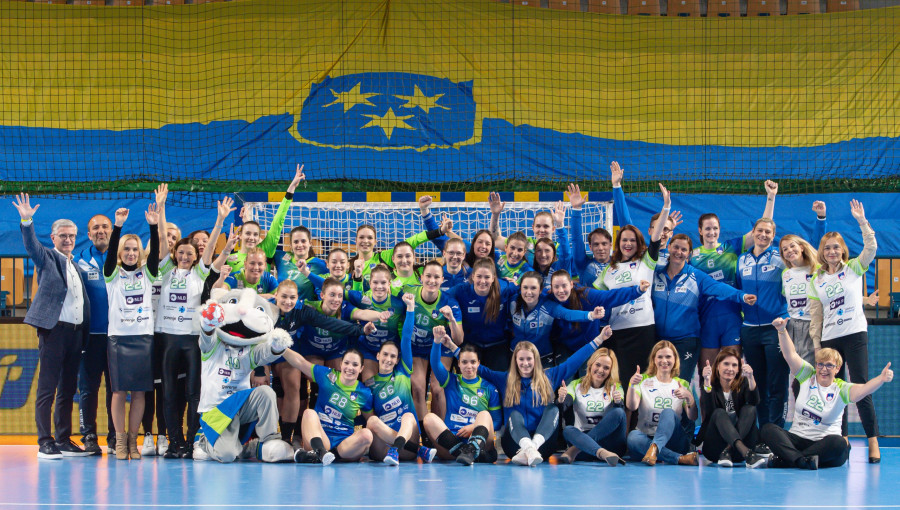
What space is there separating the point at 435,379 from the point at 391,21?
8.42 meters


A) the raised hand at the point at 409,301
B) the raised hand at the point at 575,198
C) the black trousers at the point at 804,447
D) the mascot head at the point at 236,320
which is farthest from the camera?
the raised hand at the point at 575,198

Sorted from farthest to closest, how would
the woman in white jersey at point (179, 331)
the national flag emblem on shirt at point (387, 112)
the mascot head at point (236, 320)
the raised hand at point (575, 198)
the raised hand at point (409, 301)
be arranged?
the national flag emblem on shirt at point (387, 112) → the raised hand at point (575, 198) → the woman in white jersey at point (179, 331) → the raised hand at point (409, 301) → the mascot head at point (236, 320)

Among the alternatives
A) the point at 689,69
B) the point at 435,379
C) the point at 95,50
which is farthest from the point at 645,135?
the point at 95,50

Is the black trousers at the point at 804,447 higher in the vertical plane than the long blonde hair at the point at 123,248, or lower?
lower

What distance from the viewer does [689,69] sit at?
13.8 meters

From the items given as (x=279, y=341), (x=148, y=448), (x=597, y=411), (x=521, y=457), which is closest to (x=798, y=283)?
(x=597, y=411)

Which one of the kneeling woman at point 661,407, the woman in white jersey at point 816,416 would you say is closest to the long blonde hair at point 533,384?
the kneeling woman at point 661,407

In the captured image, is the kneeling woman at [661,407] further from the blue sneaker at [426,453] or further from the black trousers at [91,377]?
the black trousers at [91,377]

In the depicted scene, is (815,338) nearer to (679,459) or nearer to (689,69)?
(679,459)

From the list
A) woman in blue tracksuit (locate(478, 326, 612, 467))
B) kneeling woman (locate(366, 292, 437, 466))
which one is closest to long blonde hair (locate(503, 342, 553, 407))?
woman in blue tracksuit (locate(478, 326, 612, 467))

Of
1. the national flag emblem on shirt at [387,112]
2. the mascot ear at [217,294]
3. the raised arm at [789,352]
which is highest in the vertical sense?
the national flag emblem on shirt at [387,112]

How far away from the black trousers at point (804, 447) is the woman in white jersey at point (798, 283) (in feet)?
2.77

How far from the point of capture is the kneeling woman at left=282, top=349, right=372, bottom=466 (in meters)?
6.57

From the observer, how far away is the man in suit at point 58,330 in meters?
6.84
